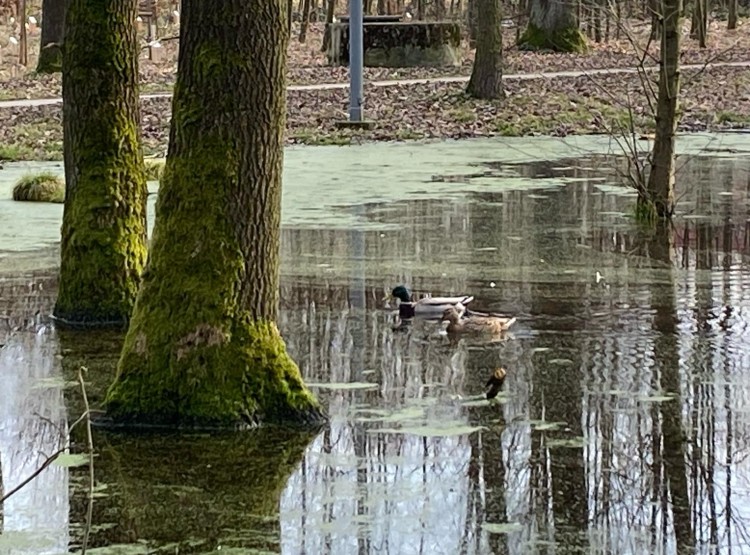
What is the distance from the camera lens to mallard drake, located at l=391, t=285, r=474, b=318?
27.8 ft

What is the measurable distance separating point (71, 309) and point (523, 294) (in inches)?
111

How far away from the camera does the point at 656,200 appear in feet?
40.9

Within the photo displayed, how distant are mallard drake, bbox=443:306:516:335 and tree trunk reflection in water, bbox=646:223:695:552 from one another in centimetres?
84

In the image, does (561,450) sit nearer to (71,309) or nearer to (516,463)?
(516,463)

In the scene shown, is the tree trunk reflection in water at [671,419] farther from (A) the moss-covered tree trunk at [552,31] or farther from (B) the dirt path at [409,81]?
(A) the moss-covered tree trunk at [552,31]

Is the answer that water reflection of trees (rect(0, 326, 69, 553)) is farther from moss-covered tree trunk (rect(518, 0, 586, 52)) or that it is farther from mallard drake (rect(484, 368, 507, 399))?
moss-covered tree trunk (rect(518, 0, 586, 52))

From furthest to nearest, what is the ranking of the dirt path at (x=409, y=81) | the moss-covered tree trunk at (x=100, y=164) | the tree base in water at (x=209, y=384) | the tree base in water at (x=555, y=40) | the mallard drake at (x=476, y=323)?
1. the tree base in water at (x=555, y=40)
2. the dirt path at (x=409, y=81)
3. the moss-covered tree trunk at (x=100, y=164)
4. the mallard drake at (x=476, y=323)
5. the tree base in water at (x=209, y=384)

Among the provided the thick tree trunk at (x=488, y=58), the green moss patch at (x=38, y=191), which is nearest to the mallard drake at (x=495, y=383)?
the green moss patch at (x=38, y=191)

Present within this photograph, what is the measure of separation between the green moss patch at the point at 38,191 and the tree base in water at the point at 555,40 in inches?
843

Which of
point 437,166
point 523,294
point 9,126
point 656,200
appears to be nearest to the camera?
point 523,294

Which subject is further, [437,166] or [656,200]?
[437,166]

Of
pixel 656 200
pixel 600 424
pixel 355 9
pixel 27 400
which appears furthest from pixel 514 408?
pixel 355 9

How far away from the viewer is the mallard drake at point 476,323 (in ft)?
26.3

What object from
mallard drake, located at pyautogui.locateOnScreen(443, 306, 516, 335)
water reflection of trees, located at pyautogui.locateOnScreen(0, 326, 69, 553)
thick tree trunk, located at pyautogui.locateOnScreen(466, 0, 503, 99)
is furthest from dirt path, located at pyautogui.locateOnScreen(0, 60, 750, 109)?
mallard drake, located at pyautogui.locateOnScreen(443, 306, 516, 335)
